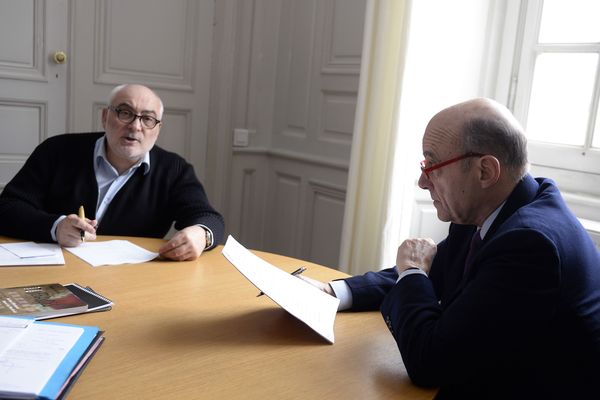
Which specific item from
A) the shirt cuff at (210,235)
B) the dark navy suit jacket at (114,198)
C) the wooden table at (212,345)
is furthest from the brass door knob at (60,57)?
the wooden table at (212,345)

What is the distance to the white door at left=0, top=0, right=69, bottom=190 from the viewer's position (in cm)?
297

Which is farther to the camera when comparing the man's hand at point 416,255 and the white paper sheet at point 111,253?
the white paper sheet at point 111,253

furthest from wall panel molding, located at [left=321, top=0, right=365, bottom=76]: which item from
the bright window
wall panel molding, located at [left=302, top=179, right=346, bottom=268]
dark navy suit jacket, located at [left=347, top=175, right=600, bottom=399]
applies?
dark navy suit jacket, located at [left=347, top=175, right=600, bottom=399]

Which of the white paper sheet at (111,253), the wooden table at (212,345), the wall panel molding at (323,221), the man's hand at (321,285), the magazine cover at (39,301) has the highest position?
the man's hand at (321,285)

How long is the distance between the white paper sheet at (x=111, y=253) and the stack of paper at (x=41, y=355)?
1.83 ft

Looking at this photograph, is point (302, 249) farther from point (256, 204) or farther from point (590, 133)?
point (590, 133)

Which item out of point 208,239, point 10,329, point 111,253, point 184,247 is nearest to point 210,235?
point 208,239

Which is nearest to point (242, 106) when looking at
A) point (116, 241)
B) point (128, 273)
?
point (116, 241)

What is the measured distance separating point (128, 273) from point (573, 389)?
112 centimetres

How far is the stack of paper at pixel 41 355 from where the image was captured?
2.95 ft

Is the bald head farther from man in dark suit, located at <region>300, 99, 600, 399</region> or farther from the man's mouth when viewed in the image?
the man's mouth

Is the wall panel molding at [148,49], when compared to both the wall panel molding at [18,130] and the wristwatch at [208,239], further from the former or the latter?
the wristwatch at [208,239]

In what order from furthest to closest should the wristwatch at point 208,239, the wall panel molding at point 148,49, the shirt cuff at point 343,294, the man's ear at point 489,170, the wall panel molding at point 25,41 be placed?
1. the wall panel molding at point 148,49
2. the wall panel molding at point 25,41
3. the wristwatch at point 208,239
4. the shirt cuff at point 343,294
5. the man's ear at point 489,170

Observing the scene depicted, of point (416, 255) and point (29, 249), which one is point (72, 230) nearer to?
point (29, 249)
